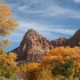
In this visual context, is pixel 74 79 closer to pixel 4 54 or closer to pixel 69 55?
pixel 69 55

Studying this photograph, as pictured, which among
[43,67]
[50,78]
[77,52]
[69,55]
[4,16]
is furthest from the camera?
[77,52]

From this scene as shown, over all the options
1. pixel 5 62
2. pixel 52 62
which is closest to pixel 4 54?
pixel 5 62

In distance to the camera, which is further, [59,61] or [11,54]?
[59,61]

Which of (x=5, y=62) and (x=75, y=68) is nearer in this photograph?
(x=5, y=62)

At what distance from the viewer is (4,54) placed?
187 ft

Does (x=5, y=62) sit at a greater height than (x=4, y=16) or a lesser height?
lesser

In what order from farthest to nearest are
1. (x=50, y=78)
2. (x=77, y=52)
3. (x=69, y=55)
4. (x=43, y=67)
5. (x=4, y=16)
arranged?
(x=77, y=52) → (x=69, y=55) → (x=43, y=67) → (x=50, y=78) → (x=4, y=16)

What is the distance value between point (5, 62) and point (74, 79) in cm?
5609

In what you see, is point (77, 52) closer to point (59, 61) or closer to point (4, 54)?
point (59, 61)

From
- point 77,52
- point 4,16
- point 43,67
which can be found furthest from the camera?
point 77,52

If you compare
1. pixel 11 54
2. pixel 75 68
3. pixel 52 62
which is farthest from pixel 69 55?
pixel 11 54

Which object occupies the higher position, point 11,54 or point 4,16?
point 4,16

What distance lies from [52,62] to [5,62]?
7240 centimetres

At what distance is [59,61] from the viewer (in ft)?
415
